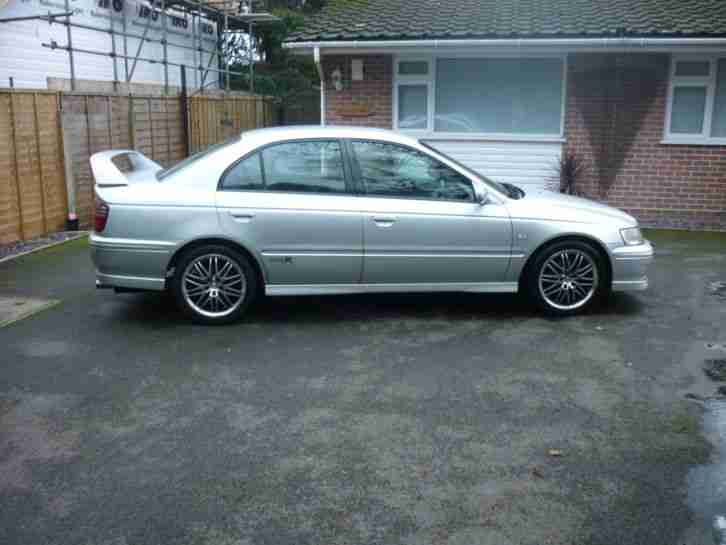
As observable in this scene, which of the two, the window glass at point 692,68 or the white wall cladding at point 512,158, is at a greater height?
the window glass at point 692,68

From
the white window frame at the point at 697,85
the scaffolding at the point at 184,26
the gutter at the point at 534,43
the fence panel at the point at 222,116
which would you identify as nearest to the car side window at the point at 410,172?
the gutter at the point at 534,43

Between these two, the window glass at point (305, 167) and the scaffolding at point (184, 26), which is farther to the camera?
the scaffolding at point (184, 26)

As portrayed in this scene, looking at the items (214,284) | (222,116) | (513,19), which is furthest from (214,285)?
(222,116)

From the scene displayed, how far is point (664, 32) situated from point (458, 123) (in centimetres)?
335

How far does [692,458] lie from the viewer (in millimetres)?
4047

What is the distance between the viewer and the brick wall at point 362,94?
12.6m

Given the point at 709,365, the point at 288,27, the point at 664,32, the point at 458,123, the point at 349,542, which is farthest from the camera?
the point at 288,27

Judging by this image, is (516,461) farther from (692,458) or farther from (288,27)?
(288,27)

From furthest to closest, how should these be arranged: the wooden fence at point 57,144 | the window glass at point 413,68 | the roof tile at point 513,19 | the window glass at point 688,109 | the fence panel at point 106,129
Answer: the window glass at point 413,68 → the window glass at point 688,109 → the roof tile at point 513,19 → the fence panel at point 106,129 → the wooden fence at point 57,144

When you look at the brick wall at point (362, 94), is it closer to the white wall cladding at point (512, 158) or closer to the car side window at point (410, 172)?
the white wall cladding at point (512, 158)

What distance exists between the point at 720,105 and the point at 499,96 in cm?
334

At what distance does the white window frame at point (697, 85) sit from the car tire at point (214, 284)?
26.9 ft

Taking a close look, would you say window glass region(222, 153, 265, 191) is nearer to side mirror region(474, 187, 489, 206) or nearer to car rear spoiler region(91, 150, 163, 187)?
car rear spoiler region(91, 150, 163, 187)

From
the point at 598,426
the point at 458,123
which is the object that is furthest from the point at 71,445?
the point at 458,123
